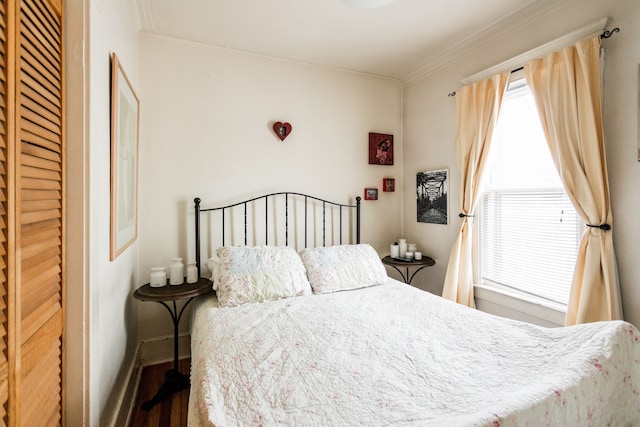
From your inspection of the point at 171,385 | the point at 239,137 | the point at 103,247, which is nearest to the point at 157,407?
the point at 171,385

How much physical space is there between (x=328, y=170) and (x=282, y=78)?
0.95m

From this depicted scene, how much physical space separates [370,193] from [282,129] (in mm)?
1106

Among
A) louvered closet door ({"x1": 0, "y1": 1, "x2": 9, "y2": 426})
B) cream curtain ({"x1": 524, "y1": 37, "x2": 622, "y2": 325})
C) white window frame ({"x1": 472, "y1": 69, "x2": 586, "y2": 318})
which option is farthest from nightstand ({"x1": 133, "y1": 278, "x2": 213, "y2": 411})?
cream curtain ({"x1": 524, "y1": 37, "x2": 622, "y2": 325})

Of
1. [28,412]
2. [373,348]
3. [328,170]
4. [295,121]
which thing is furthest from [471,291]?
[28,412]

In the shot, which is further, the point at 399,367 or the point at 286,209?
the point at 286,209

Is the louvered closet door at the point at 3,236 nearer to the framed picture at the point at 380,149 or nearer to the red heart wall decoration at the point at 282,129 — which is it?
the red heart wall decoration at the point at 282,129

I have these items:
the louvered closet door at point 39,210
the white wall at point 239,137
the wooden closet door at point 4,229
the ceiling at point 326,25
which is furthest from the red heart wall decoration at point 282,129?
the wooden closet door at point 4,229

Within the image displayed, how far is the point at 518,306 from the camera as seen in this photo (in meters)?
2.23

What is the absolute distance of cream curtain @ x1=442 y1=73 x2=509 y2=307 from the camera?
7.80ft

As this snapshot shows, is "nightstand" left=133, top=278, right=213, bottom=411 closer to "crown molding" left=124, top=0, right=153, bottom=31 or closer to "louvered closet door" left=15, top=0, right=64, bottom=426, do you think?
"louvered closet door" left=15, top=0, right=64, bottom=426

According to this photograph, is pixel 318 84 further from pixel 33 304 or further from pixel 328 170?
pixel 33 304

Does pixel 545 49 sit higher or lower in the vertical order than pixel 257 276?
higher

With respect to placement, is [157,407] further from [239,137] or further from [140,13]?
[140,13]

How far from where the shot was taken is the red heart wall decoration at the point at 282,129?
2.78 metres
